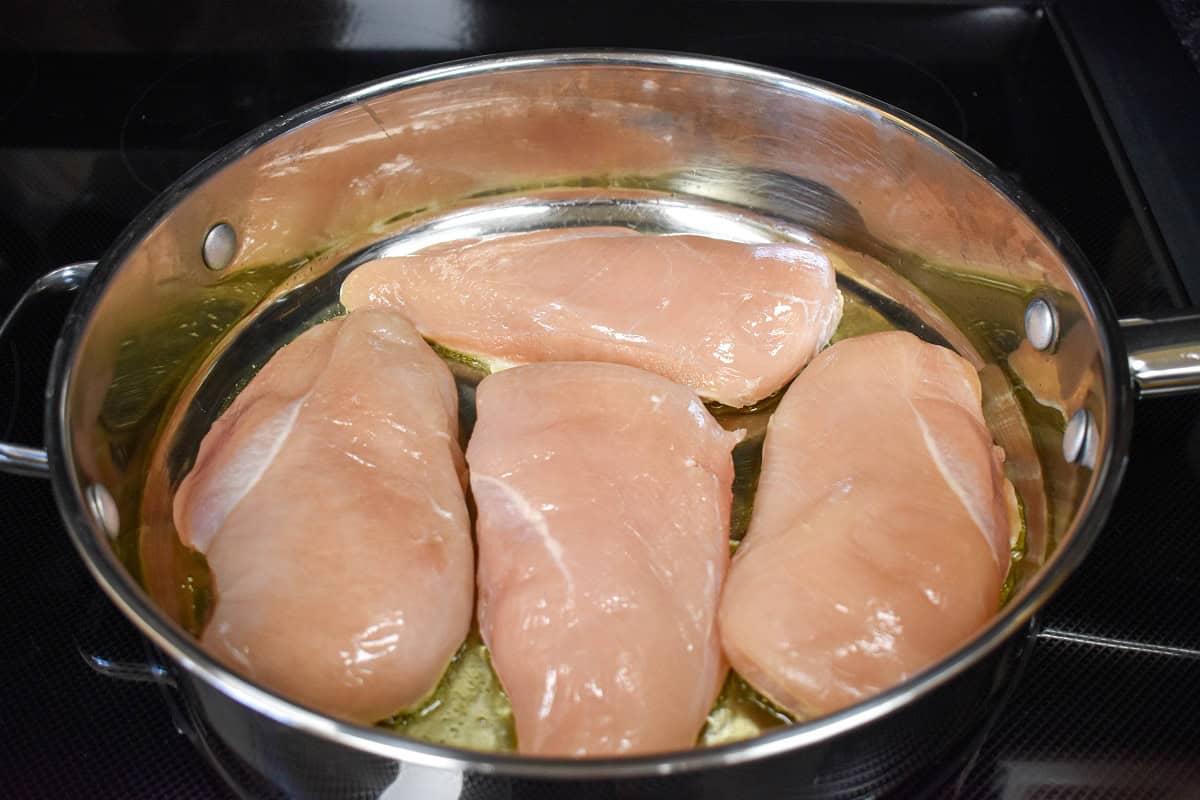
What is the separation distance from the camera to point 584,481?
1.30 metres

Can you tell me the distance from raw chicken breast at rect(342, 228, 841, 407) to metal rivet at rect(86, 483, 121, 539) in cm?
43

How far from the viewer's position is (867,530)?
1255mm

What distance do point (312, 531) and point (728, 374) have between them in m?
0.57

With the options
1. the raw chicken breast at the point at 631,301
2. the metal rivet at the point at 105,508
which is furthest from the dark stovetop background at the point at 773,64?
the raw chicken breast at the point at 631,301

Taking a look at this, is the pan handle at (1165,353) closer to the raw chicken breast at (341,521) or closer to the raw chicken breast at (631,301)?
the raw chicken breast at (631,301)

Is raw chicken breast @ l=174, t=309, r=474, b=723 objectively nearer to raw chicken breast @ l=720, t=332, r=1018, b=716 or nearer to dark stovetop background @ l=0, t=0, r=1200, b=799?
dark stovetop background @ l=0, t=0, r=1200, b=799

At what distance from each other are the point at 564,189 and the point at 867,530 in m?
0.78

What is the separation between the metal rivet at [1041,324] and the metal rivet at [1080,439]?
0.11 m

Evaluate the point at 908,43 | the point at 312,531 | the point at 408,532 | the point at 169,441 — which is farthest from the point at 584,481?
the point at 908,43

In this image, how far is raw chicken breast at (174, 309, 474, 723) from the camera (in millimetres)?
1167

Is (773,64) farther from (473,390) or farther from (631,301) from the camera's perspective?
(473,390)

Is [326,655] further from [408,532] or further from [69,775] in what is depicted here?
[69,775]

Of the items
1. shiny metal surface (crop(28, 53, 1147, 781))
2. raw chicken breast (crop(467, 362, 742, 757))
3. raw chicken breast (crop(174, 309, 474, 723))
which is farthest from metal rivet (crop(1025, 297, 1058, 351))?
raw chicken breast (crop(174, 309, 474, 723))

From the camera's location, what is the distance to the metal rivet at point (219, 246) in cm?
154
